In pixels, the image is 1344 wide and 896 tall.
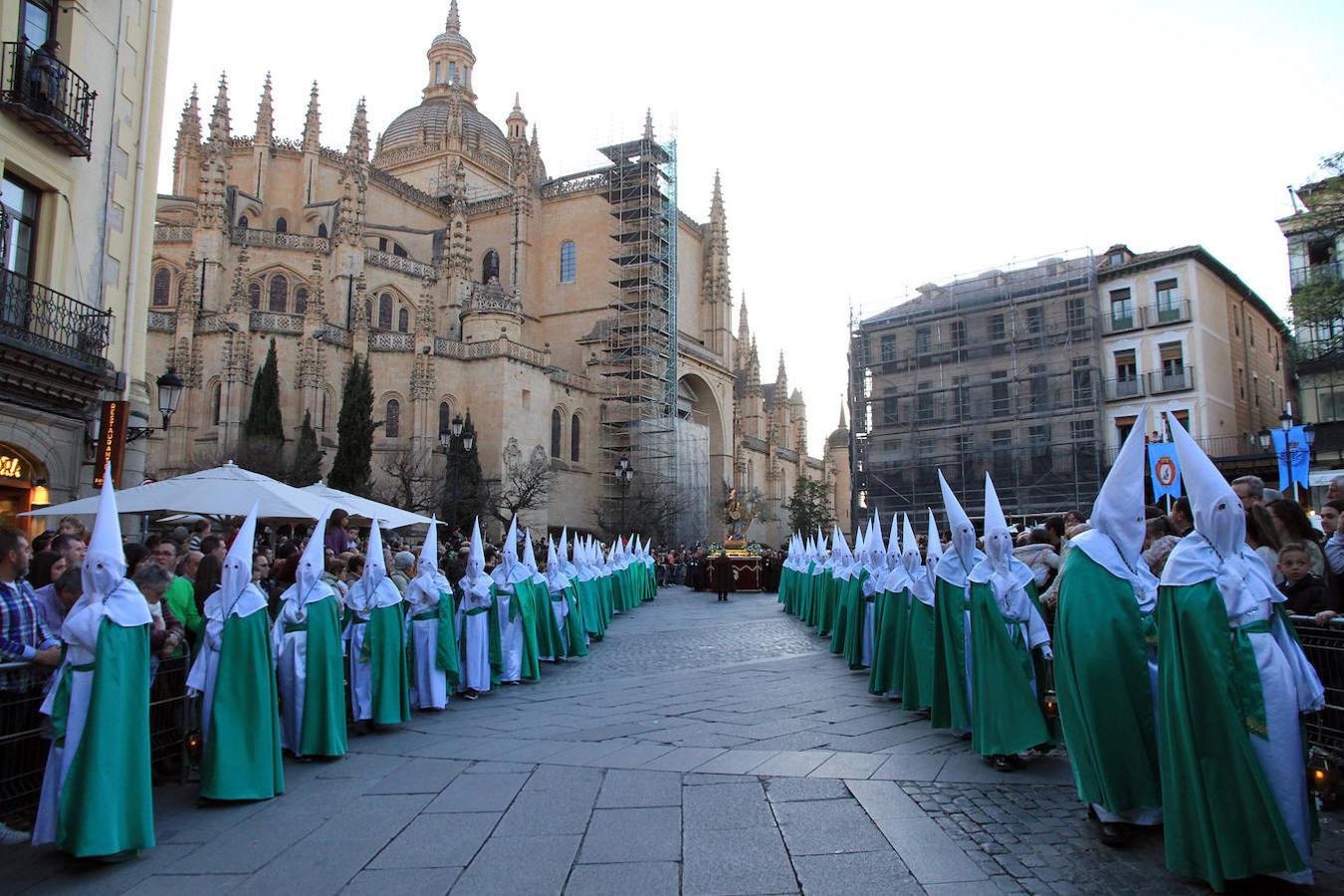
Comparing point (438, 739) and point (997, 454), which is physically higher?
point (997, 454)

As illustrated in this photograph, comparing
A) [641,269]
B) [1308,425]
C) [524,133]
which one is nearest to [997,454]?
[1308,425]

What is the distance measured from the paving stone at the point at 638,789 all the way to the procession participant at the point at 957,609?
231 centimetres

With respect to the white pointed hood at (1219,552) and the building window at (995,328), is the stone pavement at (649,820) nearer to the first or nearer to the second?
the white pointed hood at (1219,552)

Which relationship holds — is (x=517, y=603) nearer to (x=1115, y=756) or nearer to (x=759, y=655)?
(x=759, y=655)

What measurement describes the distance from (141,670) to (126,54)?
1227cm

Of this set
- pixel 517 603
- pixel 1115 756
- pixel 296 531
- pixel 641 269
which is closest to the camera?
pixel 1115 756

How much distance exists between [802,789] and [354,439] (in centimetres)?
3091

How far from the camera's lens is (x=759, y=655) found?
12.3 metres

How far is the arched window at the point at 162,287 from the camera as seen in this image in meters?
38.8

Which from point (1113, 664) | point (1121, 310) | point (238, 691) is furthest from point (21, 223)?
point (1121, 310)

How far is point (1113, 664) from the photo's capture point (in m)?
4.34

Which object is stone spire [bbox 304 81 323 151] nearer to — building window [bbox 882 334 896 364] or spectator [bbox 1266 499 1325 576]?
building window [bbox 882 334 896 364]

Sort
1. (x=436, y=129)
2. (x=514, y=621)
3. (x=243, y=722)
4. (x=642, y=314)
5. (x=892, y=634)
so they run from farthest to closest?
(x=436, y=129) < (x=642, y=314) < (x=514, y=621) < (x=892, y=634) < (x=243, y=722)

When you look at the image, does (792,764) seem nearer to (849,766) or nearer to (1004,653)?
(849,766)
